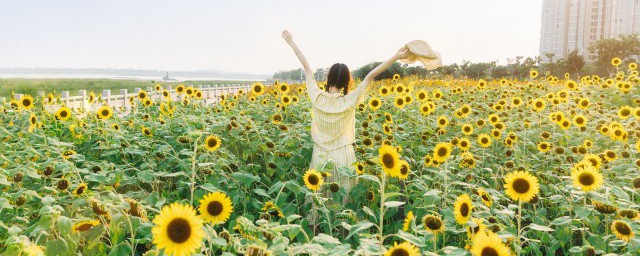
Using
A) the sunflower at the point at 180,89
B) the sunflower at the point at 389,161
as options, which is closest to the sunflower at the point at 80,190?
the sunflower at the point at 389,161

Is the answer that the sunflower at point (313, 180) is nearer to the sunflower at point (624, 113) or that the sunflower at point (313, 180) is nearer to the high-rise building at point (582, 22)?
the sunflower at point (624, 113)

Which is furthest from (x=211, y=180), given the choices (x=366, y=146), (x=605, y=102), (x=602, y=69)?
(x=602, y=69)

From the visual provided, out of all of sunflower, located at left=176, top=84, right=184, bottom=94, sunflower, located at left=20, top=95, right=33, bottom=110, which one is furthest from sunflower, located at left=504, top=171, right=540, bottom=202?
sunflower, located at left=176, top=84, right=184, bottom=94

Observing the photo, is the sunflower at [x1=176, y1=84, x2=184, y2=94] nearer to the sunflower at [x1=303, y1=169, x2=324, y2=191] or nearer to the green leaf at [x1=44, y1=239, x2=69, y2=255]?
the sunflower at [x1=303, y1=169, x2=324, y2=191]

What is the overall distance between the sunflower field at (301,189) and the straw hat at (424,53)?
0.63 meters

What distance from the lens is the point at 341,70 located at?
3932mm

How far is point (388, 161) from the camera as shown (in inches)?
80.7

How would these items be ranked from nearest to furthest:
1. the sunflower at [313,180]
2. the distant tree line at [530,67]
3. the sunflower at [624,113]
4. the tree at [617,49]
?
the sunflower at [313,180] → the sunflower at [624,113] → the distant tree line at [530,67] → the tree at [617,49]

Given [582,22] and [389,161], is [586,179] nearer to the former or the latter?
[389,161]

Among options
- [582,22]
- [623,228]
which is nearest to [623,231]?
[623,228]

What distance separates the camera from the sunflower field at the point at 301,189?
1862 millimetres

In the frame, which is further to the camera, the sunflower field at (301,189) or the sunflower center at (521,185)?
the sunflower center at (521,185)

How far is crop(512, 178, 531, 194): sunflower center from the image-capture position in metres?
2.24

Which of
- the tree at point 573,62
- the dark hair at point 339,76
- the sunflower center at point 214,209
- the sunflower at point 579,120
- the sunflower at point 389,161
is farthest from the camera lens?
the tree at point 573,62
